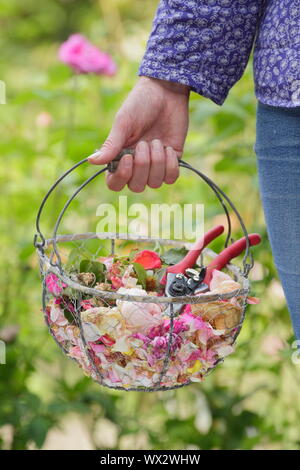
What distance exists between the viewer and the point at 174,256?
912 mm

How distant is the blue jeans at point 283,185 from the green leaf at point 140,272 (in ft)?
0.59

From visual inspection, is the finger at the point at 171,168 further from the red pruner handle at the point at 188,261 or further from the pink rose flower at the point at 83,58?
the pink rose flower at the point at 83,58

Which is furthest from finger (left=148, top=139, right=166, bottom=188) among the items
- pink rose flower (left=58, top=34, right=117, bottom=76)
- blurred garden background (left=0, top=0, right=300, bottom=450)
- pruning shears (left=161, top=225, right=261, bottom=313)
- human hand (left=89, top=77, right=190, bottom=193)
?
pink rose flower (left=58, top=34, right=117, bottom=76)

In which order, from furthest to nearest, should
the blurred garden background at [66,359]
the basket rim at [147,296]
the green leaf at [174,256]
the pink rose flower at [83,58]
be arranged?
the pink rose flower at [83,58] < the blurred garden background at [66,359] < the green leaf at [174,256] < the basket rim at [147,296]

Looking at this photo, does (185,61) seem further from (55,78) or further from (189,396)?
(189,396)

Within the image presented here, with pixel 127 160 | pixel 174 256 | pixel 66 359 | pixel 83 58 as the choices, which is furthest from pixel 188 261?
pixel 66 359

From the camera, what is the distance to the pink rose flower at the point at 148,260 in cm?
88

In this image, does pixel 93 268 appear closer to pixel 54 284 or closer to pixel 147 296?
pixel 54 284

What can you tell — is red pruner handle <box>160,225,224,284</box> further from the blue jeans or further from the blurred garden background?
the blurred garden background

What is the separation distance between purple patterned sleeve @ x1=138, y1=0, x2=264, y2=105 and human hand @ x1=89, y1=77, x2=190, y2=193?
3cm

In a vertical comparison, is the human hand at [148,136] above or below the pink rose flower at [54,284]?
above

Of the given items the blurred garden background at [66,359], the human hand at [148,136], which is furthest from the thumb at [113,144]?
the blurred garden background at [66,359]
